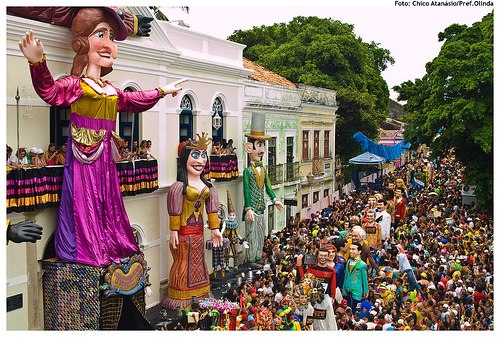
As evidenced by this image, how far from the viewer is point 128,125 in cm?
1453

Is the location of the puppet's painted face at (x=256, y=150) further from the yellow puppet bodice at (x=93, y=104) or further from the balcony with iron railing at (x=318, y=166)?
the balcony with iron railing at (x=318, y=166)

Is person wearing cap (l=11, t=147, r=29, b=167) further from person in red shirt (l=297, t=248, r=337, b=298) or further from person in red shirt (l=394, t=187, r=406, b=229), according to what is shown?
person in red shirt (l=394, t=187, r=406, b=229)

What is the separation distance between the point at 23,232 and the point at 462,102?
1629 centimetres

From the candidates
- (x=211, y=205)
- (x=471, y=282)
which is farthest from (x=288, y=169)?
(x=471, y=282)

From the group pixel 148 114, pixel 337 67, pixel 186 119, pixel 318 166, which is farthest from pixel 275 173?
pixel 337 67

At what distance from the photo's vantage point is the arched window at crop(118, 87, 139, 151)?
14336 mm

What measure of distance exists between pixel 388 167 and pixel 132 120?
2929cm

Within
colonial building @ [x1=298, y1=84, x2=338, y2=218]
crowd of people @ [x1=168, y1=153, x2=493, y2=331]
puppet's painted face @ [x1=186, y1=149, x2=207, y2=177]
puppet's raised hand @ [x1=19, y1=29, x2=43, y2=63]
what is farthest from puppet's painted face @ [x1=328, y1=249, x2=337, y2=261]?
colonial building @ [x1=298, y1=84, x2=338, y2=218]

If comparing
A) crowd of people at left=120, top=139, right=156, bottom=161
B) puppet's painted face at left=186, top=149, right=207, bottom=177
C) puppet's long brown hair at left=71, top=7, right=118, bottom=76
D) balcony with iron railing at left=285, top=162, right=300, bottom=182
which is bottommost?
balcony with iron railing at left=285, top=162, right=300, bottom=182

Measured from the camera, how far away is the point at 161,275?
15.5 metres

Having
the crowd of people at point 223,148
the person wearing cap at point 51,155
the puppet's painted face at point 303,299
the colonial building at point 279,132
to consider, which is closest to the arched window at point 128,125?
Result: the person wearing cap at point 51,155

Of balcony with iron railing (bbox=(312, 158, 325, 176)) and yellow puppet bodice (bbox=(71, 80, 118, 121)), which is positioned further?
balcony with iron railing (bbox=(312, 158, 325, 176))

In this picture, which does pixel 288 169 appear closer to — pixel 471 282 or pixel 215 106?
pixel 215 106

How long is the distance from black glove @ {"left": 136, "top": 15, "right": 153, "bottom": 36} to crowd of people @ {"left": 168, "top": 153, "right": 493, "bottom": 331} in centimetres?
602
